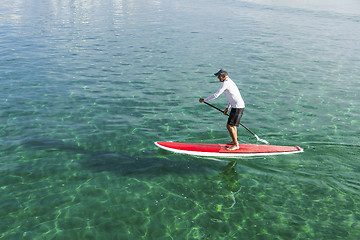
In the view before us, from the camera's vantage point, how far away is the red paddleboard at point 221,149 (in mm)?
11359

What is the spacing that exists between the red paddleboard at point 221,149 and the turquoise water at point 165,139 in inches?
10.8

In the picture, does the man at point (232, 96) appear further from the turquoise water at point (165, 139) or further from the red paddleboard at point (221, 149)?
the turquoise water at point (165, 139)

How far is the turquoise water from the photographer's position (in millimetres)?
8383

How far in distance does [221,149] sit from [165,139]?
2.63m

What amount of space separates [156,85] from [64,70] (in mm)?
7226

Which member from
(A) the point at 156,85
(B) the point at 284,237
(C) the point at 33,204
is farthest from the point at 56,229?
(A) the point at 156,85

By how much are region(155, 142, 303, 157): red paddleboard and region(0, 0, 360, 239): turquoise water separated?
275mm

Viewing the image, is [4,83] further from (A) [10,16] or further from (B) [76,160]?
(A) [10,16]

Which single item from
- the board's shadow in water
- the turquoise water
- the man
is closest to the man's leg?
the man

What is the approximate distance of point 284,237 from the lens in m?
7.93

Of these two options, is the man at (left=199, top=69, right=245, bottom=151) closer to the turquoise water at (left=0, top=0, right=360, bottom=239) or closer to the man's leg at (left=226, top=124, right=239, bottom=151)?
the man's leg at (left=226, top=124, right=239, bottom=151)

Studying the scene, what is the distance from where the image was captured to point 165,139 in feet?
41.9

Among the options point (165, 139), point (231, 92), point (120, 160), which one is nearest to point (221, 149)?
point (231, 92)

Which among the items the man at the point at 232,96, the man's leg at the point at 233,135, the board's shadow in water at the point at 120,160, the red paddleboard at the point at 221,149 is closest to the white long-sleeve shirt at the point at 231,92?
the man at the point at 232,96
